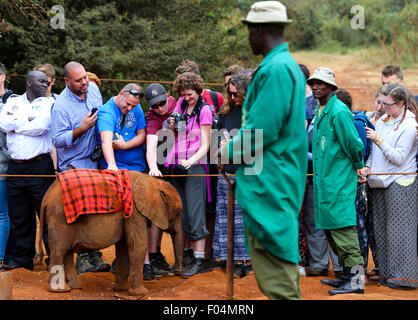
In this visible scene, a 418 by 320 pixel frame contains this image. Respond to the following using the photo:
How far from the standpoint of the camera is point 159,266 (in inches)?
259

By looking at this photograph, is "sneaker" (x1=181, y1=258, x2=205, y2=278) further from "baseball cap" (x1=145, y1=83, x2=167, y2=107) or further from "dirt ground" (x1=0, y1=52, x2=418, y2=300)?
"baseball cap" (x1=145, y1=83, x2=167, y2=107)

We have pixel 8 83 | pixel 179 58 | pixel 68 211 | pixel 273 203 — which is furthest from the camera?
pixel 179 58

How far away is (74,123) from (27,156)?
618 mm

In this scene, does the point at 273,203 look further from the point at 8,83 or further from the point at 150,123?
the point at 8,83

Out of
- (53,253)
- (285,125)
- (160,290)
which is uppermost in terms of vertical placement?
(285,125)

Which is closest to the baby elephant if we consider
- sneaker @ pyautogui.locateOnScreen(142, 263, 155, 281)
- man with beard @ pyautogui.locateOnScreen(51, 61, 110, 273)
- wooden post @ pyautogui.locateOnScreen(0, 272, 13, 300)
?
sneaker @ pyautogui.locateOnScreen(142, 263, 155, 281)

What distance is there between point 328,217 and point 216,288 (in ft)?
4.37

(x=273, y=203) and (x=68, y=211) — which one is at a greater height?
(x=273, y=203)

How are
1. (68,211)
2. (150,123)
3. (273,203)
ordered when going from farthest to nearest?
(150,123), (68,211), (273,203)

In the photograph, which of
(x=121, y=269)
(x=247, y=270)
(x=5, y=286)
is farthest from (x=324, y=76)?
(x=5, y=286)

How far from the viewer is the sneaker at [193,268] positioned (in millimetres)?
6371

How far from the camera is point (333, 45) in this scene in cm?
2402

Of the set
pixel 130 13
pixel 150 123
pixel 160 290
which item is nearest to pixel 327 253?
pixel 160 290

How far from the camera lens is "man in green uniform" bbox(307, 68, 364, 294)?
549 centimetres
